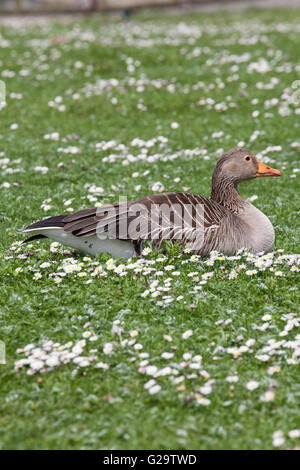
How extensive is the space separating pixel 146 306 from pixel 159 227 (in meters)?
1.18

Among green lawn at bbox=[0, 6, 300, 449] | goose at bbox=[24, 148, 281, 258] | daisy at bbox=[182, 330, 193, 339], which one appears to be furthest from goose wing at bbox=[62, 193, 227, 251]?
daisy at bbox=[182, 330, 193, 339]

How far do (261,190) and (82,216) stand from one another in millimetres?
4732

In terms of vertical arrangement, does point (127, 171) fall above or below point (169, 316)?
above

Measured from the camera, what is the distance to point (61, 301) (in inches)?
281

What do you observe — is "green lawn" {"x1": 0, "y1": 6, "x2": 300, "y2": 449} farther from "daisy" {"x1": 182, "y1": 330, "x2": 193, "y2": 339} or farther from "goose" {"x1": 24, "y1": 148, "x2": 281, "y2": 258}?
"goose" {"x1": 24, "y1": 148, "x2": 281, "y2": 258}

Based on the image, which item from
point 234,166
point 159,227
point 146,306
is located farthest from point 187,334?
point 234,166

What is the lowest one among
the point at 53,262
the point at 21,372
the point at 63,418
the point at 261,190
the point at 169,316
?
the point at 63,418

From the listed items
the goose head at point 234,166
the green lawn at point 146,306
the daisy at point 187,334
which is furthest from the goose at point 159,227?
the daisy at point 187,334

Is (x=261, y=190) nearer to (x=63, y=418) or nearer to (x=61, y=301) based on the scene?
(x=61, y=301)

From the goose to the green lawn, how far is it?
202mm

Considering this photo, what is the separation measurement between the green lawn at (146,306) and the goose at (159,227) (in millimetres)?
202

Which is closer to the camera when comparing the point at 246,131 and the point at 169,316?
the point at 169,316

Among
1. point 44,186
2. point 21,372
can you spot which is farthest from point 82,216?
point 44,186

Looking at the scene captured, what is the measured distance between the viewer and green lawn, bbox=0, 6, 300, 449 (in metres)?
5.26
